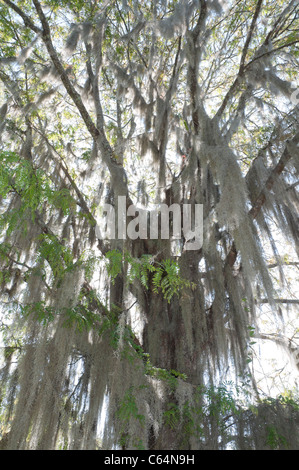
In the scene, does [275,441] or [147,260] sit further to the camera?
[147,260]

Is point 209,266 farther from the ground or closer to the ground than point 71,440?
farther from the ground

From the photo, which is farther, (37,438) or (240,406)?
(240,406)

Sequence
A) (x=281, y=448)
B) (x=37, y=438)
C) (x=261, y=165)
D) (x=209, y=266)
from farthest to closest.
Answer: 1. (x=261, y=165)
2. (x=209, y=266)
3. (x=281, y=448)
4. (x=37, y=438)

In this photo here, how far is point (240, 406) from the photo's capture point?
3084mm

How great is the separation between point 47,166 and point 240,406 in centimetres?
325

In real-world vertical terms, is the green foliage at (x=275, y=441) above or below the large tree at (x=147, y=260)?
below

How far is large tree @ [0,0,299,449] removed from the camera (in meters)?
2.65

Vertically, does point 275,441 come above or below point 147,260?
below

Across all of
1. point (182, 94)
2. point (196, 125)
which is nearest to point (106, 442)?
point (196, 125)

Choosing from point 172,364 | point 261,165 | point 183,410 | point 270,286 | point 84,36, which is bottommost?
point 183,410

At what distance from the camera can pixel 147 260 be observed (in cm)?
283

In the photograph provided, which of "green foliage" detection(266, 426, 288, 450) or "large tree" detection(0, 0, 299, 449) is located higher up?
"large tree" detection(0, 0, 299, 449)

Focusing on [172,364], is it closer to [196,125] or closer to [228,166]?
[228,166]

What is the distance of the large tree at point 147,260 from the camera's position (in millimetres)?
2646
